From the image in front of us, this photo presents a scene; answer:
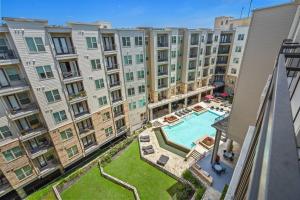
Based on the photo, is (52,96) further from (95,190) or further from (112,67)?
(95,190)

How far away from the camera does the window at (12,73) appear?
14043 mm

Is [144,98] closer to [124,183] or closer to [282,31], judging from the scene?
[124,183]

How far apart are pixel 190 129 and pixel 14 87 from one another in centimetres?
2482

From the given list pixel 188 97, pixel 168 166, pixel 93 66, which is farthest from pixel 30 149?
pixel 188 97

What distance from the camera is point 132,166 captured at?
68.0 feet

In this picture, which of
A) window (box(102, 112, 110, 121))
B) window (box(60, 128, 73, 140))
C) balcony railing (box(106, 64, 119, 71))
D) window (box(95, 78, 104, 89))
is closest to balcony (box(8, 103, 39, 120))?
window (box(60, 128, 73, 140))

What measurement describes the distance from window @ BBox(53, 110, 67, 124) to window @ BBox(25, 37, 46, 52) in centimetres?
677

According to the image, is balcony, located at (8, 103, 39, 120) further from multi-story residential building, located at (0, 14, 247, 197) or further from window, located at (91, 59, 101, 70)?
window, located at (91, 59, 101, 70)

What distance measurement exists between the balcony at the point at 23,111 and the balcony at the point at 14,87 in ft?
6.14

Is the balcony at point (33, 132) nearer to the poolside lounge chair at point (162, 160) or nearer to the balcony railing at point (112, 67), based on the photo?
the balcony railing at point (112, 67)

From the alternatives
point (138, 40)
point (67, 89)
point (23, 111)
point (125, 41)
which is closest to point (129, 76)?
point (125, 41)

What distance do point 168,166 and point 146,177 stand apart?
3144 millimetres

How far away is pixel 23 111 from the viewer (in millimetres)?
15219

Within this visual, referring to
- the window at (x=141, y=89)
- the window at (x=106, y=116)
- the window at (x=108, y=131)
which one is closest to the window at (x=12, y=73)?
the window at (x=106, y=116)
